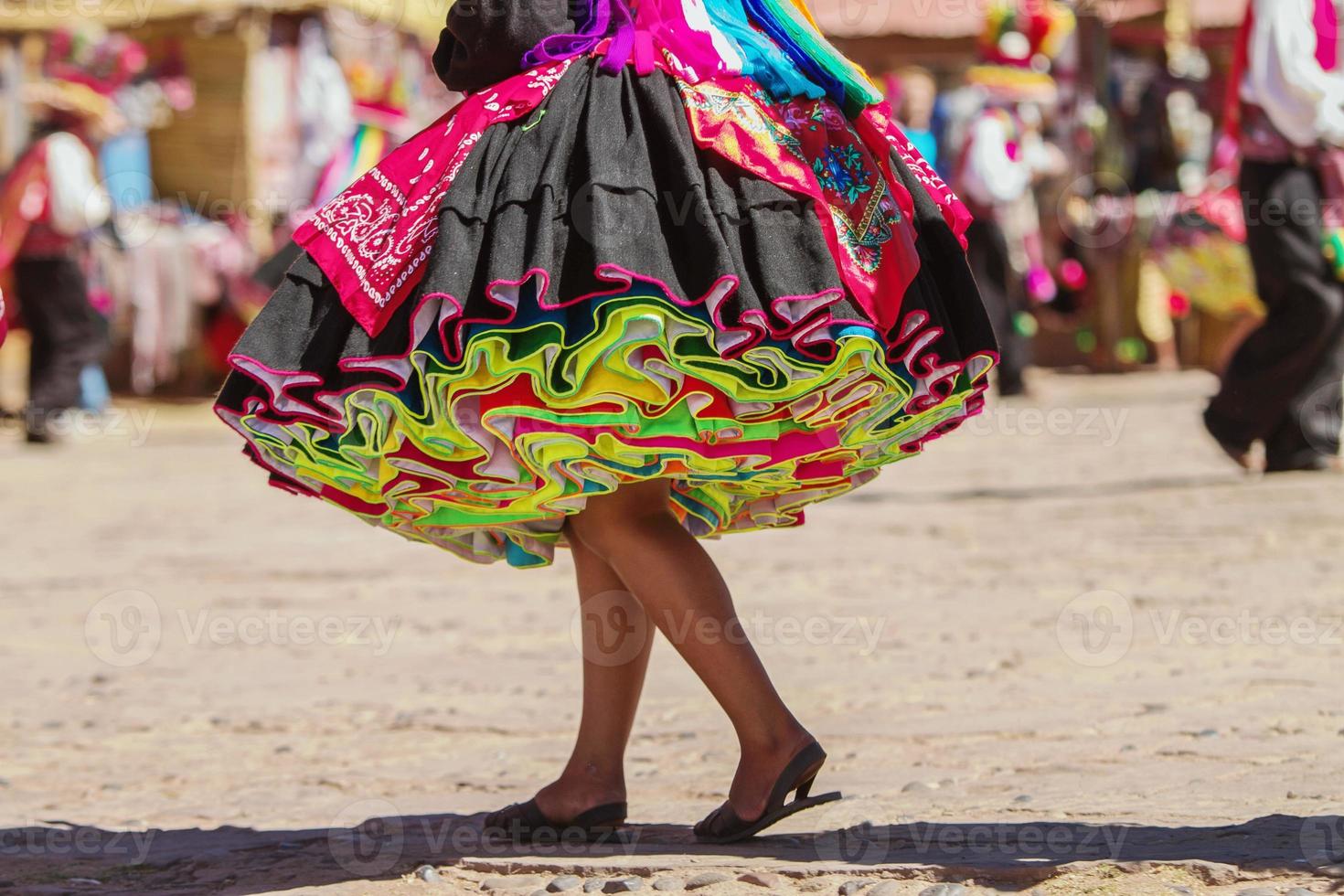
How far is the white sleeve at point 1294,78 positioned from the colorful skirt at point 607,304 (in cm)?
414

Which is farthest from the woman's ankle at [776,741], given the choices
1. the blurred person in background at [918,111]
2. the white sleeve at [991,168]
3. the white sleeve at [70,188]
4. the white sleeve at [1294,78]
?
the blurred person in background at [918,111]

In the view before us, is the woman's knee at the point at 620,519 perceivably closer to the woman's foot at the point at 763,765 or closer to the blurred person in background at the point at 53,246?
the woman's foot at the point at 763,765

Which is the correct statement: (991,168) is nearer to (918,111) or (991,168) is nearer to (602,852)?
(918,111)

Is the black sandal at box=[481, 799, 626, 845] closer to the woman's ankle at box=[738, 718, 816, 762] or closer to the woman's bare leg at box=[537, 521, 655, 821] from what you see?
the woman's bare leg at box=[537, 521, 655, 821]

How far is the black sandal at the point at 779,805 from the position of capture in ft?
8.86

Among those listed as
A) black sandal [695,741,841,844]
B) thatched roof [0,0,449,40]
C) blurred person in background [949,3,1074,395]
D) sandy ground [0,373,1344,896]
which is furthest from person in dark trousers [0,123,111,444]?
black sandal [695,741,841,844]

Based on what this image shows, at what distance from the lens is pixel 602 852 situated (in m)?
2.79

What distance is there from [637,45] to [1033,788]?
141 centimetres

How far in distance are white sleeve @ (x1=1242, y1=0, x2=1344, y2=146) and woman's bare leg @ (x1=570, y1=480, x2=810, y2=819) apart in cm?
449

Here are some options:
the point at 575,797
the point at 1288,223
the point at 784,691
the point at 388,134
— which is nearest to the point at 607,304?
the point at 575,797

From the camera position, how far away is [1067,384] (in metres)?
Result: 13.6

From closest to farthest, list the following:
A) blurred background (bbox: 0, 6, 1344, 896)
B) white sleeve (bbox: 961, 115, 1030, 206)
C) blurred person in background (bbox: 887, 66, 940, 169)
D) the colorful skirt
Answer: the colorful skirt, blurred background (bbox: 0, 6, 1344, 896), white sleeve (bbox: 961, 115, 1030, 206), blurred person in background (bbox: 887, 66, 940, 169)

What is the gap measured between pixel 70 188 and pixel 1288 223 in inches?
278

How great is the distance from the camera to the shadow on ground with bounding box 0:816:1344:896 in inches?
98.5
